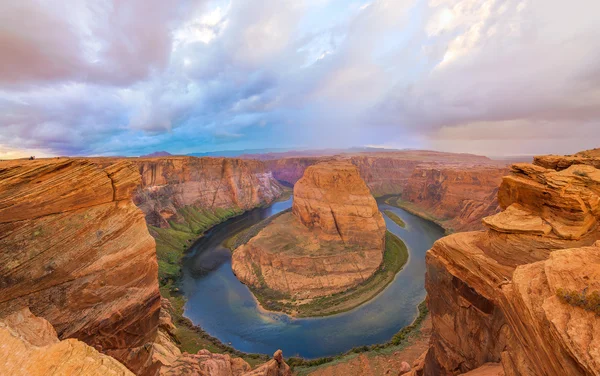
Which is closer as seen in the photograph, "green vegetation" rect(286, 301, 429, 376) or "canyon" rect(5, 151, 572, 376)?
"canyon" rect(5, 151, 572, 376)

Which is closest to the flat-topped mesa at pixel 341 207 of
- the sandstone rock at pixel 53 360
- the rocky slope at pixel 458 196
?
the rocky slope at pixel 458 196

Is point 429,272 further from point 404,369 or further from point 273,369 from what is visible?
point 273,369

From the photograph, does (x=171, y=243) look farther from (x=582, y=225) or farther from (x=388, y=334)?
(x=582, y=225)

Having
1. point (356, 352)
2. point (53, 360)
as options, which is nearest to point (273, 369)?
point (356, 352)

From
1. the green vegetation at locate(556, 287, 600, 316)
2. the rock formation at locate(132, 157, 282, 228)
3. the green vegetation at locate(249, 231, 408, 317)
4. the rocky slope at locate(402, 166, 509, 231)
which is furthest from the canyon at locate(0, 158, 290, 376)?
the rocky slope at locate(402, 166, 509, 231)

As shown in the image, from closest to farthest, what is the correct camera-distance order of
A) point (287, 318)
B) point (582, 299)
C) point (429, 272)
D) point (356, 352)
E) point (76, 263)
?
point (582, 299) → point (76, 263) → point (429, 272) → point (356, 352) → point (287, 318)

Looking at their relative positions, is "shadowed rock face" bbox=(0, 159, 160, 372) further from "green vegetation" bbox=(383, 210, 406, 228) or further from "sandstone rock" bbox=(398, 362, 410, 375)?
"green vegetation" bbox=(383, 210, 406, 228)
